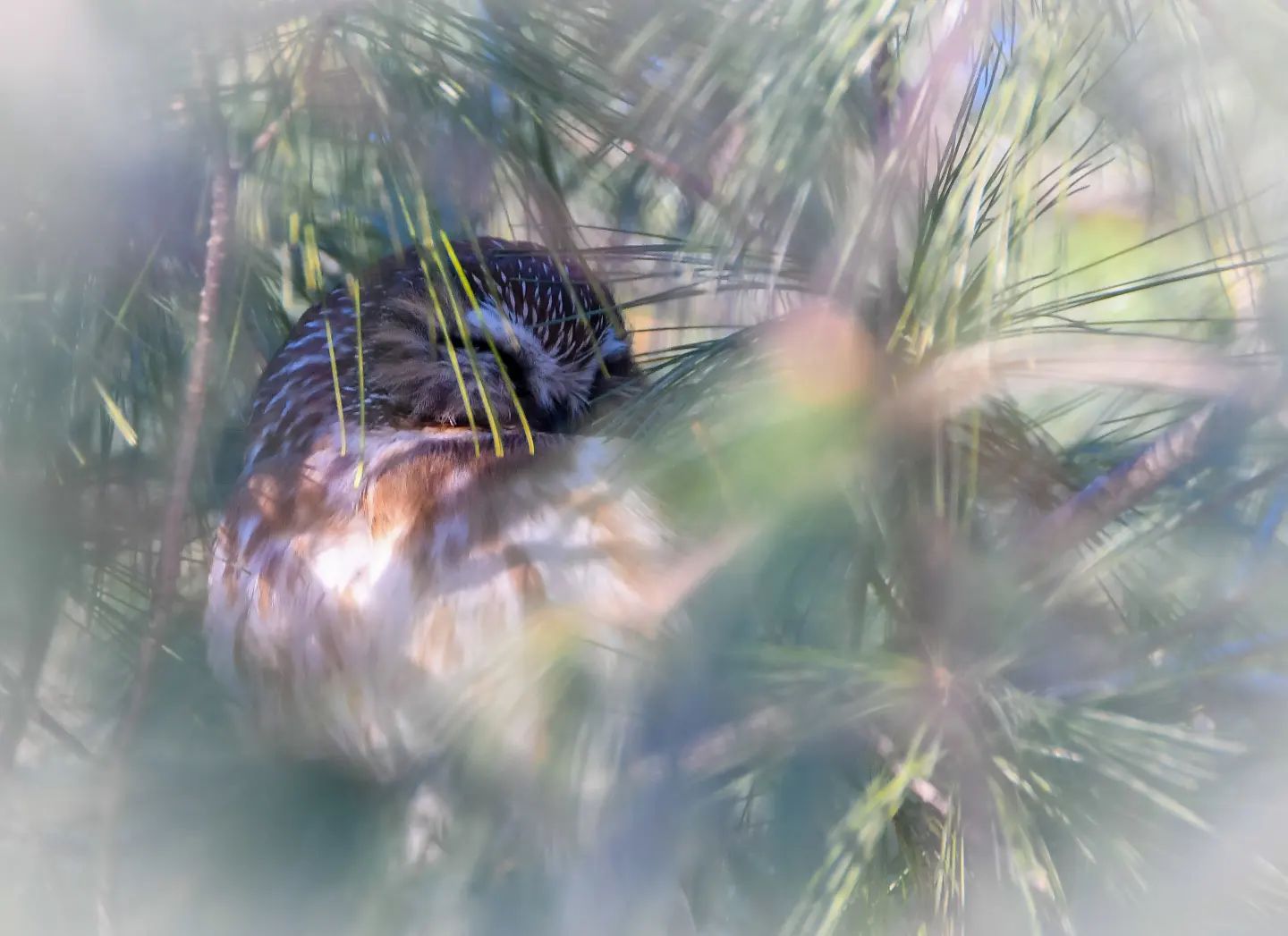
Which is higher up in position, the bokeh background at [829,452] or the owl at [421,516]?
the bokeh background at [829,452]

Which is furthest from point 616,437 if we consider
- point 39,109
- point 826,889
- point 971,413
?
point 39,109

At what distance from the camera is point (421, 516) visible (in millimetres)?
1419


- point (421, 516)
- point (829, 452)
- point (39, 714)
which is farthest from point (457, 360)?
point (829, 452)

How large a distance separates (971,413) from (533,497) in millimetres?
661

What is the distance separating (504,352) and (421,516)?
10.9 inches

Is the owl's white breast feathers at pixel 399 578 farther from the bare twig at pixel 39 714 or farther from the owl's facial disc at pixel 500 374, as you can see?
the bare twig at pixel 39 714

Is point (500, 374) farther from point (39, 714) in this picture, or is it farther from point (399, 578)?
point (39, 714)

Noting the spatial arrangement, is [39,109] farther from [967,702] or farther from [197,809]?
[967,702]

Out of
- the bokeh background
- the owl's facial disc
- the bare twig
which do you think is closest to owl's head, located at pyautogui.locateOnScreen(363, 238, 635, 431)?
the owl's facial disc

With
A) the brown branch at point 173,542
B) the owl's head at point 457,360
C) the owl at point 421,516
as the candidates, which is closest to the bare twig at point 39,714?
the brown branch at point 173,542

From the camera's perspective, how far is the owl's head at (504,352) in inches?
60.1

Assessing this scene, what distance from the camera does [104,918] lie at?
931mm

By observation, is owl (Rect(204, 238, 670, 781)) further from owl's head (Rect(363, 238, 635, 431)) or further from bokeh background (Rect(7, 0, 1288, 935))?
bokeh background (Rect(7, 0, 1288, 935))

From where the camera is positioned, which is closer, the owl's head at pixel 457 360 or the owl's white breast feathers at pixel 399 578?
the owl's white breast feathers at pixel 399 578
